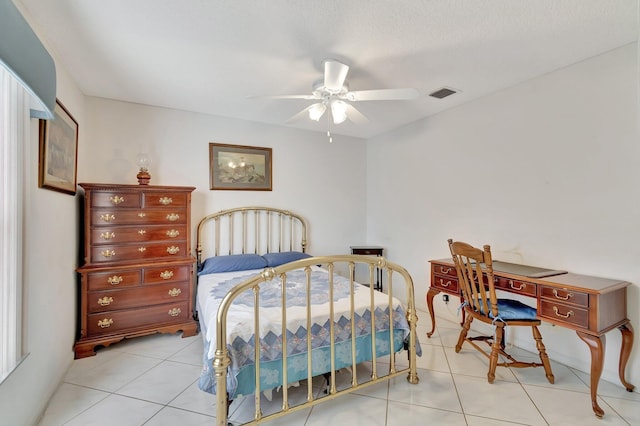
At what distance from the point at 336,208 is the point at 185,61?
2.79 metres

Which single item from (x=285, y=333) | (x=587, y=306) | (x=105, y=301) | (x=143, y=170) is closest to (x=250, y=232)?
(x=143, y=170)

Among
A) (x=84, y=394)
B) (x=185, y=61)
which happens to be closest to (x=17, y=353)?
(x=84, y=394)

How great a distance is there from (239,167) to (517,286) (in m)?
3.25

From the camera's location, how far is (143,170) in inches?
117

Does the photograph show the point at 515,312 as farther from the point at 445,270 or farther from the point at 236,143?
the point at 236,143

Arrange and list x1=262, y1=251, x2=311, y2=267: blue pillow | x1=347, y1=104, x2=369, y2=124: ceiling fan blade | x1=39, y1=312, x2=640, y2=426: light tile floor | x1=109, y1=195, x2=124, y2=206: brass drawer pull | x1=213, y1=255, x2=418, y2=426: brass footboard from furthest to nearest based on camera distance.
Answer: x1=262, y1=251, x2=311, y2=267: blue pillow
x1=109, y1=195, x2=124, y2=206: brass drawer pull
x1=347, y1=104, x2=369, y2=124: ceiling fan blade
x1=39, y1=312, x2=640, y2=426: light tile floor
x1=213, y1=255, x2=418, y2=426: brass footboard

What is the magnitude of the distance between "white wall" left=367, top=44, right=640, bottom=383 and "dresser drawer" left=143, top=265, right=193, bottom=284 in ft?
9.21

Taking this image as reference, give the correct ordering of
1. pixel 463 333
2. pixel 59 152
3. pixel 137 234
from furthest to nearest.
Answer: pixel 137 234 → pixel 463 333 → pixel 59 152

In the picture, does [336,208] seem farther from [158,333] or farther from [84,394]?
[84,394]

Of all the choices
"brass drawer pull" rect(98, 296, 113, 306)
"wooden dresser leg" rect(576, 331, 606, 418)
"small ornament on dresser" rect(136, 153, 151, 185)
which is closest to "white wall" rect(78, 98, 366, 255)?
"small ornament on dresser" rect(136, 153, 151, 185)

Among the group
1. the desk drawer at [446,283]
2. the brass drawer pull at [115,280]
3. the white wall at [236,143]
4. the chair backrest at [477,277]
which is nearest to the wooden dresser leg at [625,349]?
the chair backrest at [477,277]

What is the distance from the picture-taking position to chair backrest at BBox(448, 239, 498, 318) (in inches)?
81.1

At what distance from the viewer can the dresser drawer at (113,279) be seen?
2.55 m

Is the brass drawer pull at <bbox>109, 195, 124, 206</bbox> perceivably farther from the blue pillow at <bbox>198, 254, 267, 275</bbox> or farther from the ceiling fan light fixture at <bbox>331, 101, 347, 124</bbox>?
the ceiling fan light fixture at <bbox>331, 101, 347, 124</bbox>
